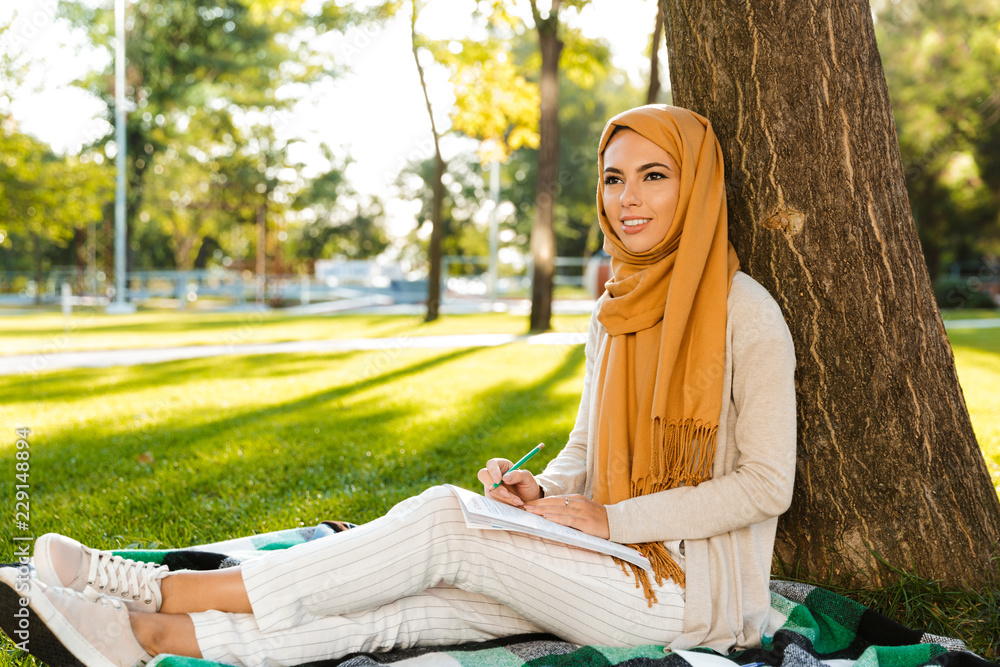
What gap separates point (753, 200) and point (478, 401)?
415 cm

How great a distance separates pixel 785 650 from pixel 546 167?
32.6 feet

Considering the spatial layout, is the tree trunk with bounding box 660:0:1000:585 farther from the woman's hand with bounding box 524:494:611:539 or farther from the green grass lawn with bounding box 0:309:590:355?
the green grass lawn with bounding box 0:309:590:355

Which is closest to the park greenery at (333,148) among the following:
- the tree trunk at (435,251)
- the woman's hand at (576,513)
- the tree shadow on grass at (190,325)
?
the tree trunk at (435,251)

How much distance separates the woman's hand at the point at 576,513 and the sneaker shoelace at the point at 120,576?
100 centimetres

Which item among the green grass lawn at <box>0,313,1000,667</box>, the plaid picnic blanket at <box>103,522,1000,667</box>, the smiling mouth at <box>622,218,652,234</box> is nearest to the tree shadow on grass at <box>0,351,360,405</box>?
the green grass lawn at <box>0,313,1000,667</box>

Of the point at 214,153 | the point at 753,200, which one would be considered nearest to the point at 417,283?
the point at 214,153

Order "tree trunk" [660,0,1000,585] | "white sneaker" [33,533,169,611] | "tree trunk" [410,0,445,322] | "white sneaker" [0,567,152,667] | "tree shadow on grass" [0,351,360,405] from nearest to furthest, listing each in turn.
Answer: "white sneaker" [0,567,152,667], "white sneaker" [33,533,169,611], "tree trunk" [660,0,1000,585], "tree shadow on grass" [0,351,360,405], "tree trunk" [410,0,445,322]

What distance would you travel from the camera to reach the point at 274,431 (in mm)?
5246

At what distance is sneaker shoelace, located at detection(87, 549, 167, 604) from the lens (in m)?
1.86

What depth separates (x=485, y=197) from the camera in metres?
33.9

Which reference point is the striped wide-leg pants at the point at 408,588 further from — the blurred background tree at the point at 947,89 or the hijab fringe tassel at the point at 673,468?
the blurred background tree at the point at 947,89

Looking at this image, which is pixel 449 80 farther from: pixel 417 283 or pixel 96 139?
pixel 96 139

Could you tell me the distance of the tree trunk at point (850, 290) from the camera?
230 cm

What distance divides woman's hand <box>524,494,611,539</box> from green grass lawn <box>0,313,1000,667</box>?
1578 millimetres
